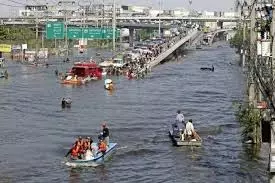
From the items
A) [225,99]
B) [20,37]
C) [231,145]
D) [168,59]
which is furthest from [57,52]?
[231,145]

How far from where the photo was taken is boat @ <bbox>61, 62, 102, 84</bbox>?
6625 cm

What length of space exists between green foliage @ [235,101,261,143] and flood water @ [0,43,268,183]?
76 cm

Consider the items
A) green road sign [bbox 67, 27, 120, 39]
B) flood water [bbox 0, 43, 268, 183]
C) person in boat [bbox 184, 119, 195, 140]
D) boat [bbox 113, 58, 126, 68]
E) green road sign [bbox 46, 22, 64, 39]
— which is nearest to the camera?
flood water [bbox 0, 43, 268, 183]

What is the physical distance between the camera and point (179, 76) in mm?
76688

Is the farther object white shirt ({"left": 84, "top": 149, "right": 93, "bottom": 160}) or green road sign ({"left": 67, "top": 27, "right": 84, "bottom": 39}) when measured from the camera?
green road sign ({"left": 67, "top": 27, "right": 84, "bottom": 39})

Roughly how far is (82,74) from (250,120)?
1627 inches

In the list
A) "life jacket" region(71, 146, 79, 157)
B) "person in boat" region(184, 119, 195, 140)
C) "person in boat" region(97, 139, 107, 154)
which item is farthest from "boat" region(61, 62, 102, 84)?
"life jacket" region(71, 146, 79, 157)

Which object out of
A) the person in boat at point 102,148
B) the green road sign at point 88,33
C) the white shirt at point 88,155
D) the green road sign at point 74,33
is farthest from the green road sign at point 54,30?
the white shirt at point 88,155

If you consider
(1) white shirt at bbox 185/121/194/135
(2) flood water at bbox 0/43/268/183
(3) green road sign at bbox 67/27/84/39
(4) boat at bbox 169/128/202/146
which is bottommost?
(2) flood water at bbox 0/43/268/183

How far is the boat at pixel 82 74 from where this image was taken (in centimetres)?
6625

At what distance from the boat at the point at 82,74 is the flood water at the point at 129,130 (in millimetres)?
1534

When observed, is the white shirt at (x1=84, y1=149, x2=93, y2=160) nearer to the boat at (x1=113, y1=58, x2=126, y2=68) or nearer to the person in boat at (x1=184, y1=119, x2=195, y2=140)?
the person in boat at (x1=184, y1=119, x2=195, y2=140)

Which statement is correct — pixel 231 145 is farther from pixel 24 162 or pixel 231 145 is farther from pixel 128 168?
pixel 24 162

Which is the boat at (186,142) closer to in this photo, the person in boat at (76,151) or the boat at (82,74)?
the person in boat at (76,151)
